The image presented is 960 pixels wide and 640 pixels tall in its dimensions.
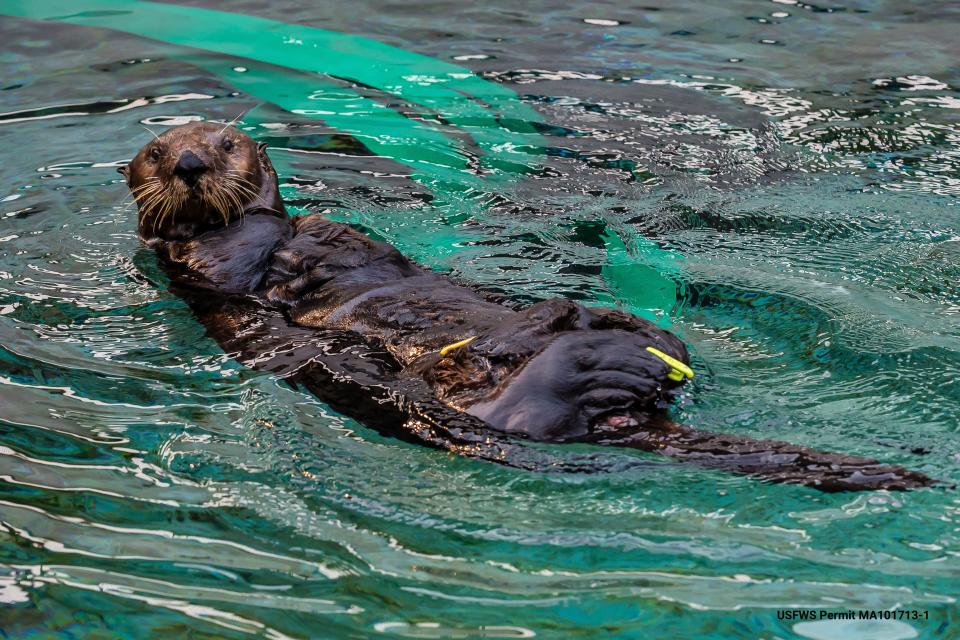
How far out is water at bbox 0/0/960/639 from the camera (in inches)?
101

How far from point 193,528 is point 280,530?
0.25 meters

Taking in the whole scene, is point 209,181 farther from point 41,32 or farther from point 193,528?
point 41,32

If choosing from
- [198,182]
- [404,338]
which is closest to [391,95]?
[198,182]

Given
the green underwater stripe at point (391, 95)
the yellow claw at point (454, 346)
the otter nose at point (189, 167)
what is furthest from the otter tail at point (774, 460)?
the otter nose at point (189, 167)

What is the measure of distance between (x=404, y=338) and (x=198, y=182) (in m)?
1.46

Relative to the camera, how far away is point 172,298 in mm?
4590

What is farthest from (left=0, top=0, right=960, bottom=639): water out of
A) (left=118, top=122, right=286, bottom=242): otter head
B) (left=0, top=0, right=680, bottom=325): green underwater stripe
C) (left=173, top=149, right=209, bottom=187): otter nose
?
(left=173, top=149, right=209, bottom=187): otter nose

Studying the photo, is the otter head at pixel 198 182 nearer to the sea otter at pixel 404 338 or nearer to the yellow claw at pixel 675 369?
the sea otter at pixel 404 338

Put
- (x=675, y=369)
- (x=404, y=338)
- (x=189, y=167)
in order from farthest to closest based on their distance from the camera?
(x=189, y=167), (x=404, y=338), (x=675, y=369)

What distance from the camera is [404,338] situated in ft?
12.3

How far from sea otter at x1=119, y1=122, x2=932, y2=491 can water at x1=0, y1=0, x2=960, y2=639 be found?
0.33 ft

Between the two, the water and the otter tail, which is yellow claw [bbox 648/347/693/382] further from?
the otter tail

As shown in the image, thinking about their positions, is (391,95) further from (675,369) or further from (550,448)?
(550,448)

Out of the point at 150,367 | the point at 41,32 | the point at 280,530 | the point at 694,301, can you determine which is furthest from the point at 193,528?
the point at 41,32
